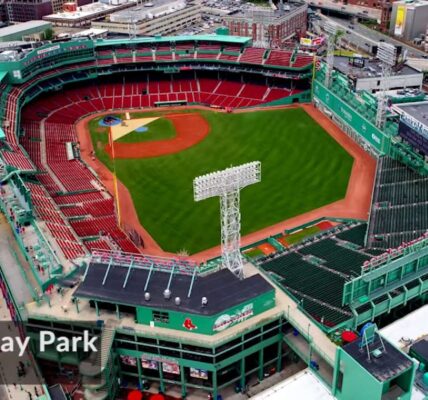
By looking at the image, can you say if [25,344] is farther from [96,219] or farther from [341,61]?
[341,61]

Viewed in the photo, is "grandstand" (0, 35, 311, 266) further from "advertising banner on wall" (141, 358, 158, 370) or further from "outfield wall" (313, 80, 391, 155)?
"advertising banner on wall" (141, 358, 158, 370)

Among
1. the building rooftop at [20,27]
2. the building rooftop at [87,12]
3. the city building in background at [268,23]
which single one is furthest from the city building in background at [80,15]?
the city building in background at [268,23]

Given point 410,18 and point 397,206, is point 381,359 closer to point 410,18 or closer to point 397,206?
point 397,206

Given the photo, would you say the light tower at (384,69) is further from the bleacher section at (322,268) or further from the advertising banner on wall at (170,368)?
the advertising banner on wall at (170,368)

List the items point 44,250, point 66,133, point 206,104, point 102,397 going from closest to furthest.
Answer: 1. point 102,397
2. point 44,250
3. point 66,133
4. point 206,104

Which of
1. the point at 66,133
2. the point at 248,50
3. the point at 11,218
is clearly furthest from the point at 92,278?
the point at 248,50

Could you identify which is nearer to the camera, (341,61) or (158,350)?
(158,350)
